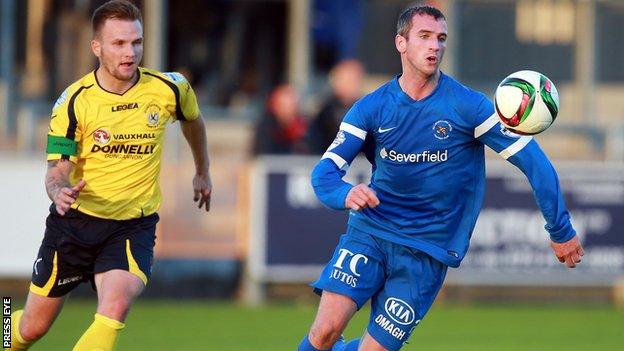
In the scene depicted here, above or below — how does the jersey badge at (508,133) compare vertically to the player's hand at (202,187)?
above

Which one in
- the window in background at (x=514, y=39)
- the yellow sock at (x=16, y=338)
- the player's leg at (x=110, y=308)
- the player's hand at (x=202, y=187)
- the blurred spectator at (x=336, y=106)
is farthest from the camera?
the window in background at (x=514, y=39)

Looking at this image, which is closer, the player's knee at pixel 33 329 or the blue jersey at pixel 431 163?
the blue jersey at pixel 431 163

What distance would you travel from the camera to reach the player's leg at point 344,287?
798 centimetres

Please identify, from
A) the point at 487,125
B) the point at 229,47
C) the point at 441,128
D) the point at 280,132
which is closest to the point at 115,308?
the point at 441,128

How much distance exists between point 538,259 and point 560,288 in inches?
21.6

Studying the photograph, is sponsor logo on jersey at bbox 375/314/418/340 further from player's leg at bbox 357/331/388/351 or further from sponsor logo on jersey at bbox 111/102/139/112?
sponsor logo on jersey at bbox 111/102/139/112

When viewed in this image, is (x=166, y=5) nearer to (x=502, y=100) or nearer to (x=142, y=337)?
(x=142, y=337)

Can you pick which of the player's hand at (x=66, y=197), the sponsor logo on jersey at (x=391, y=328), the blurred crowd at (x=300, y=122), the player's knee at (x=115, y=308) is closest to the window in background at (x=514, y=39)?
the blurred crowd at (x=300, y=122)

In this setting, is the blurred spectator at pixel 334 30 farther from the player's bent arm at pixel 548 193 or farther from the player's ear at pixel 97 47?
the player's bent arm at pixel 548 193

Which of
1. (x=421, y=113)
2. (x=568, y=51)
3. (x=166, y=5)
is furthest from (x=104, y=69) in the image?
(x=568, y=51)

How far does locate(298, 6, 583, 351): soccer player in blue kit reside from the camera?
793cm

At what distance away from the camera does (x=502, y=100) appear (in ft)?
25.6

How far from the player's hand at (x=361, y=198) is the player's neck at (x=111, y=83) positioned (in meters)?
1.79

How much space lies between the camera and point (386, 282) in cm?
809
